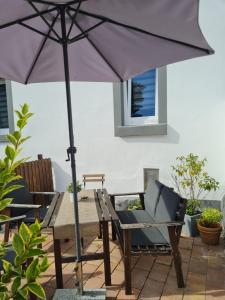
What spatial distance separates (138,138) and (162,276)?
7.61 feet

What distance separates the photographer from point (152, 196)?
3.29 m

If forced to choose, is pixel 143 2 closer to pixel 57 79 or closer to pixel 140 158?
pixel 57 79

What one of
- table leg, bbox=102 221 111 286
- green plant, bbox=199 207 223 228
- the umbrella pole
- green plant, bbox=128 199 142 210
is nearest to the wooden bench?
green plant, bbox=128 199 142 210

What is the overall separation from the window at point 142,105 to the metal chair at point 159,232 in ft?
4.74

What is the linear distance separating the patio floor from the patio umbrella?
75 cm

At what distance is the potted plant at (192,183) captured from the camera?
367 cm

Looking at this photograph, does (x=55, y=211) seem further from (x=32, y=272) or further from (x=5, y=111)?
(x=5, y=111)

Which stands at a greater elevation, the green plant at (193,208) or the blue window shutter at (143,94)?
the blue window shutter at (143,94)

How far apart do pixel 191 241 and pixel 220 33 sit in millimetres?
3116

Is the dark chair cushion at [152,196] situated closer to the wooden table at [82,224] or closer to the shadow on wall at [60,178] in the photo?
the wooden table at [82,224]

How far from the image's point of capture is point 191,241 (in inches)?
139

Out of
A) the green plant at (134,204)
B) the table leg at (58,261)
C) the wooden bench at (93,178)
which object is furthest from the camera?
the wooden bench at (93,178)

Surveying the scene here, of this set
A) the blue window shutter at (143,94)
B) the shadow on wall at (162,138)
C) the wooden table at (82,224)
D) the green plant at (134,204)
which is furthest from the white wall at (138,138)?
the wooden table at (82,224)

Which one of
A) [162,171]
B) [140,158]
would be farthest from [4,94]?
[162,171]
